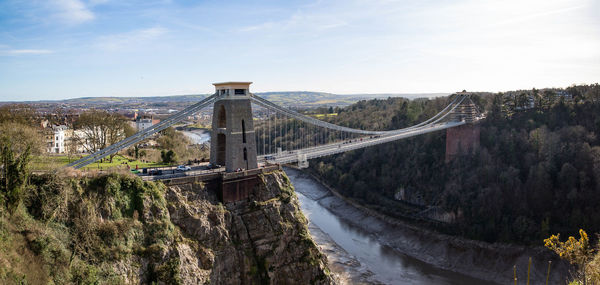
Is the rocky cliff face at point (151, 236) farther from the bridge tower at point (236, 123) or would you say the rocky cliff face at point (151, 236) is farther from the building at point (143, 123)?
the building at point (143, 123)

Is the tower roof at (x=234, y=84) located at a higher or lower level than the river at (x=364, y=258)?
higher

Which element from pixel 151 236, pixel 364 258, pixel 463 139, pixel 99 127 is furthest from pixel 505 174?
pixel 99 127

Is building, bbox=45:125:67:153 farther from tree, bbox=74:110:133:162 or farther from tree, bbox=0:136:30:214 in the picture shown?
tree, bbox=0:136:30:214

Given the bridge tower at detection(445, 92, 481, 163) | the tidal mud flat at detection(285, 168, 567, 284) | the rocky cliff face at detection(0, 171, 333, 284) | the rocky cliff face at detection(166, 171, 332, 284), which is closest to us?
the rocky cliff face at detection(0, 171, 333, 284)

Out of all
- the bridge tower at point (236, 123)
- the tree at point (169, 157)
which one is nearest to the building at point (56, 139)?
the tree at point (169, 157)

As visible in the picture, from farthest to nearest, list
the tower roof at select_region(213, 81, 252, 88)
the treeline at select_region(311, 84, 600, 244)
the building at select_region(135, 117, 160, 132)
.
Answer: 1. the building at select_region(135, 117, 160, 132)
2. the treeline at select_region(311, 84, 600, 244)
3. the tower roof at select_region(213, 81, 252, 88)

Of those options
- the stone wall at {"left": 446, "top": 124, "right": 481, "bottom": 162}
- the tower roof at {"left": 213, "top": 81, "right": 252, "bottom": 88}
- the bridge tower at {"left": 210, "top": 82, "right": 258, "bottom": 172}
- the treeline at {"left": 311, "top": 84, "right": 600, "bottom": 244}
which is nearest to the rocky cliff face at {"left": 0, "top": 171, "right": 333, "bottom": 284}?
the bridge tower at {"left": 210, "top": 82, "right": 258, "bottom": 172}

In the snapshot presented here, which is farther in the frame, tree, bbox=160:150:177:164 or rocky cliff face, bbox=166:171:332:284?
tree, bbox=160:150:177:164
